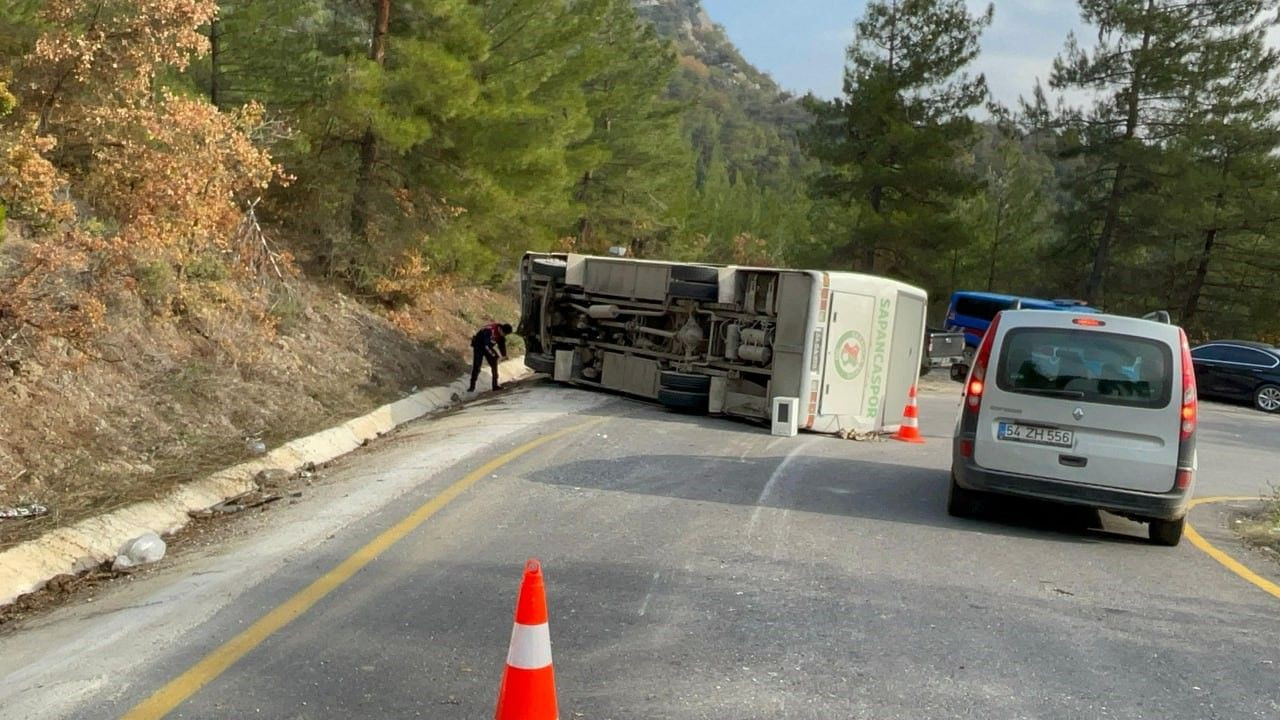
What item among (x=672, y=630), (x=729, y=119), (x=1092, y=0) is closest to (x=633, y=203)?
(x=1092, y=0)

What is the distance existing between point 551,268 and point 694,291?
3.23 m

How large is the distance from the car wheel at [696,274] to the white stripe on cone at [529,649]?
1090 cm

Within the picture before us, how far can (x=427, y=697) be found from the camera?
459 cm

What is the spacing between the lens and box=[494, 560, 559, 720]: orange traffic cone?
388 centimetres

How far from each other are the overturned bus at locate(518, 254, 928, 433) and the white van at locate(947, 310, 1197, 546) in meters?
4.97

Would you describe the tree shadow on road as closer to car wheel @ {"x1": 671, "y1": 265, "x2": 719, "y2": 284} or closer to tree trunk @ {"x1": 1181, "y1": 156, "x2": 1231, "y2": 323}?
car wheel @ {"x1": 671, "y1": 265, "x2": 719, "y2": 284}

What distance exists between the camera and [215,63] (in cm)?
1895

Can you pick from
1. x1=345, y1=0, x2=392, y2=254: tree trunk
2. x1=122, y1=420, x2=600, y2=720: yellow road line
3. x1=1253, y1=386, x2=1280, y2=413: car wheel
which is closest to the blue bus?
x1=1253, y1=386, x2=1280, y2=413: car wheel

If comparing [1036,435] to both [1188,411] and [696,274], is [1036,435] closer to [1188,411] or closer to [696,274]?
[1188,411]

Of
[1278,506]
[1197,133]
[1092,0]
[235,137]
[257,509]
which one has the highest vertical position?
[1092,0]

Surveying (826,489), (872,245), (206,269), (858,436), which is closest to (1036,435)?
(826,489)

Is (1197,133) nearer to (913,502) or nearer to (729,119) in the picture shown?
(913,502)

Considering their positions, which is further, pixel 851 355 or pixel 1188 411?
pixel 851 355

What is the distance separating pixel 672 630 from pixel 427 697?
1.42 meters
